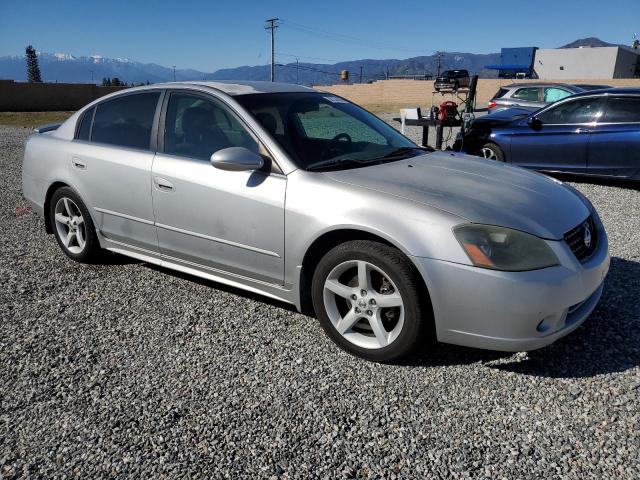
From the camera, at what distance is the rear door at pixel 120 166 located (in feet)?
12.9

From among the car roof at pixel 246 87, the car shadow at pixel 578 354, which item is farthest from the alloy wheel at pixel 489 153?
the car shadow at pixel 578 354

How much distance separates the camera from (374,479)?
7.17 ft

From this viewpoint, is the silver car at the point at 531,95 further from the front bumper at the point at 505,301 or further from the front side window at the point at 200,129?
the front bumper at the point at 505,301

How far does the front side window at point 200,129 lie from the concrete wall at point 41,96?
41.8 metres

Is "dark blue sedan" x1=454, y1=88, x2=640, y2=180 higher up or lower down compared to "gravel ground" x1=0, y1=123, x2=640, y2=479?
higher up

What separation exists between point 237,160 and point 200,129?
2.27ft

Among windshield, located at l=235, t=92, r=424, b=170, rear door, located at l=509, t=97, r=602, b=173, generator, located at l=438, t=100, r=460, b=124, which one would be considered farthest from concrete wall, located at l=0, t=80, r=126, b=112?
windshield, located at l=235, t=92, r=424, b=170

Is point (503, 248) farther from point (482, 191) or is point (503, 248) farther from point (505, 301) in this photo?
point (482, 191)

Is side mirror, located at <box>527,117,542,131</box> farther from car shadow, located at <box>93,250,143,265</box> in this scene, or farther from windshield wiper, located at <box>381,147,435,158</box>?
car shadow, located at <box>93,250,143,265</box>

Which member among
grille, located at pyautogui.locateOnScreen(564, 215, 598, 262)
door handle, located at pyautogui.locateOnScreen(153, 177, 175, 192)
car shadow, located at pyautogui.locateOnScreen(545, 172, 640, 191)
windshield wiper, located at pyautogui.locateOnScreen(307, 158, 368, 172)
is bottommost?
car shadow, located at pyautogui.locateOnScreen(545, 172, 640, 191)

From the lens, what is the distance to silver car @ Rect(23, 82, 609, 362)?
273 centimetres

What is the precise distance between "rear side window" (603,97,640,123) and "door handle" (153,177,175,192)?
22.1 ft

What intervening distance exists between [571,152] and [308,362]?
257 inches

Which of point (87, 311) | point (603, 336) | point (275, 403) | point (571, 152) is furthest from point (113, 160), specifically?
point (571, 152)
